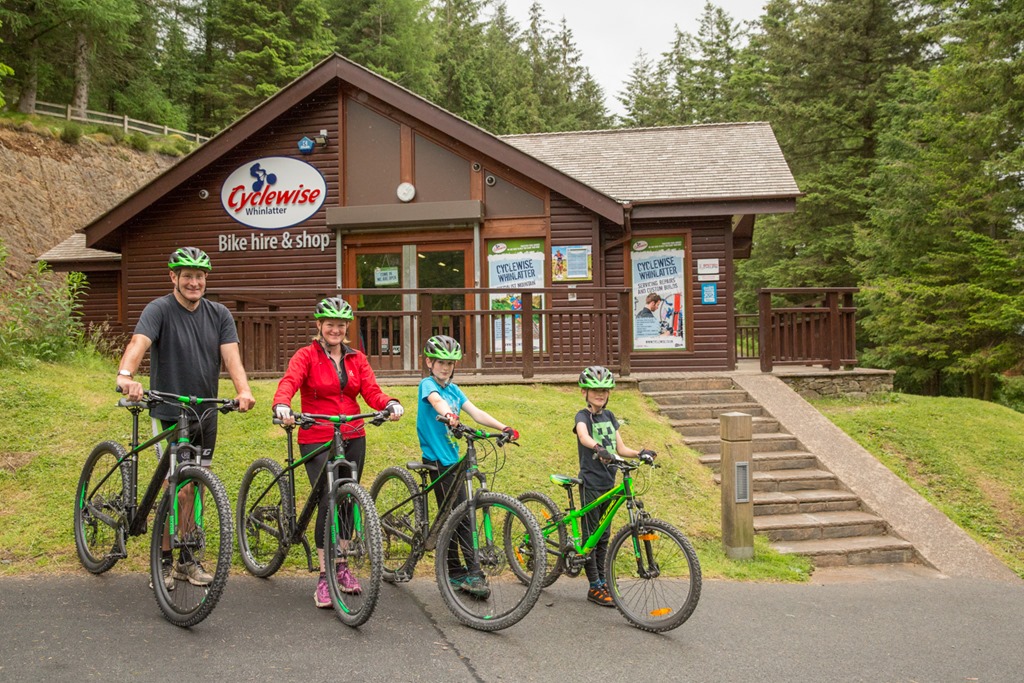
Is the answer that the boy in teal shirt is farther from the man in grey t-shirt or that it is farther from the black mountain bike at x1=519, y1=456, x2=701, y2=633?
the man in grey t-shirt

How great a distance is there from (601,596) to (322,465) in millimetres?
2027

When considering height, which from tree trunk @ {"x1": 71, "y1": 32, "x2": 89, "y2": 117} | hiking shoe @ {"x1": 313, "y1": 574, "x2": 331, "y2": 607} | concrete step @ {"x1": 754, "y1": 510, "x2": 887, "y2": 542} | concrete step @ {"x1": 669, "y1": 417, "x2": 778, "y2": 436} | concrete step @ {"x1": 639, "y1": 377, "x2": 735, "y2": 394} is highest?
tree trunk @ {"x1": 71, "y1": 32, "x2": 89, "y2": 117}

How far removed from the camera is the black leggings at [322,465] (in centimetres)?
461

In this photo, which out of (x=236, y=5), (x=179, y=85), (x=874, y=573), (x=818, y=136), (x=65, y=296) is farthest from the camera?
(x=179, y=85)

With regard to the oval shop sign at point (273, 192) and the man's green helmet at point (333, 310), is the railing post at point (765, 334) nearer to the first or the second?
the oval shop sign at point (273, 192)

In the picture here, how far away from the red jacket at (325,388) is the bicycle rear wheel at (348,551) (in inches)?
19.7

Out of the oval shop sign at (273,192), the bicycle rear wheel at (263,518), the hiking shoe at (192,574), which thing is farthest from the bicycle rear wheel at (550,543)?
the oval shop sign at (273,192)

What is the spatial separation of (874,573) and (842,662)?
8.84ft

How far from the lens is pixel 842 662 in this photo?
4367 mm

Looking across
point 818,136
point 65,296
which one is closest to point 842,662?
point 65,296

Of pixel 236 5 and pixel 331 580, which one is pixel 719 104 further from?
pixel 331 580

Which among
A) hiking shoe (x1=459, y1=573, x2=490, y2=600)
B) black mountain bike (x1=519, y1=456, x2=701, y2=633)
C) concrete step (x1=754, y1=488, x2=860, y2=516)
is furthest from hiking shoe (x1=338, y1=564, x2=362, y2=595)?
concrete step (x1=754, y1=488, x2=860, y2=516)

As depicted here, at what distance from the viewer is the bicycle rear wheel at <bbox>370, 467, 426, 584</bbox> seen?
5109 millimetres

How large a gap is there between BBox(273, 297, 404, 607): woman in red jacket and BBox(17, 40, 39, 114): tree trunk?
35.3 meters
